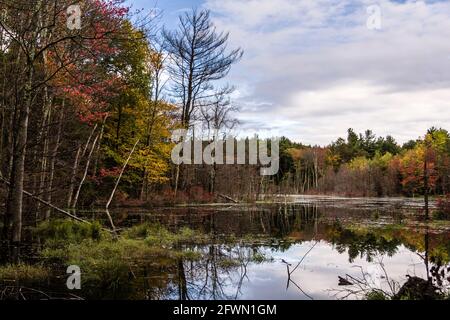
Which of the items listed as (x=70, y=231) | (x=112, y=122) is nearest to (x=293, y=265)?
(x=70, y=231)

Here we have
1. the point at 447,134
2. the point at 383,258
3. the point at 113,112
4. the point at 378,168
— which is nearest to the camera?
the point at 383,258

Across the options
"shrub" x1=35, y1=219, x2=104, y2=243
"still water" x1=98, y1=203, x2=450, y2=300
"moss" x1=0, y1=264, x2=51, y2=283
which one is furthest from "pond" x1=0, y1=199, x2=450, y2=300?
"shrub" x1=35, y1=219, x2=104, y2=243

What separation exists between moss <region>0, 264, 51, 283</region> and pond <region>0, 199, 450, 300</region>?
657 mm

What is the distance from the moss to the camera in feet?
20.2

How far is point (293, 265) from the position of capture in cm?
785

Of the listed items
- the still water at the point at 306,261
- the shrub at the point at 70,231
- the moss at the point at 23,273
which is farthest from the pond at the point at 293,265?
the shrub at the point at 70,231

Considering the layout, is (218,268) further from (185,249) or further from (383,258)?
(383,258)

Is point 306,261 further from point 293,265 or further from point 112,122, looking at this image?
point 112,122

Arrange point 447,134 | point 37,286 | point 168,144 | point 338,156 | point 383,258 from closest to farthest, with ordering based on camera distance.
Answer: point 37,286 → point 383,258 → point 168,144 → point 447,134 → point 338,156

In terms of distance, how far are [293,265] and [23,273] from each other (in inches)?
184
